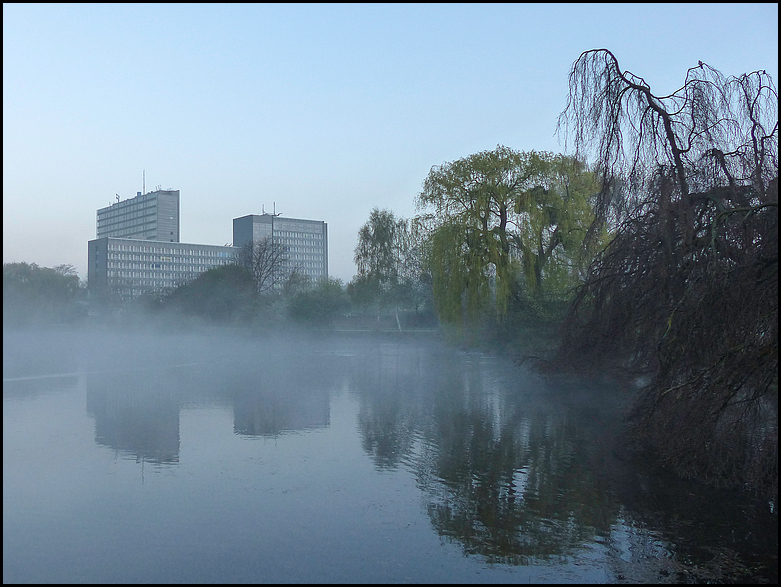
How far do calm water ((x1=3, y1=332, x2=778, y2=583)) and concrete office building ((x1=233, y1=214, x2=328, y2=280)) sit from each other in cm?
12692

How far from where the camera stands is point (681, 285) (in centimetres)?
881

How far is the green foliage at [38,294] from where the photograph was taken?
19016 mm

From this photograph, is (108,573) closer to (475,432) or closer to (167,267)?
(475,432)

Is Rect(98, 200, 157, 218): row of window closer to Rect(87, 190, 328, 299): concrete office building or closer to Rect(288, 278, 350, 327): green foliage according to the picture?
Rect(87, 190, 328, 299): concrete office building

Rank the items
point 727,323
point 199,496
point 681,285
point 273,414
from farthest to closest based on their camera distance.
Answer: point 273,414 < point 681,285 < point 199,496 < point 727,323

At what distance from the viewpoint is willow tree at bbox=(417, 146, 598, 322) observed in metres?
25.9

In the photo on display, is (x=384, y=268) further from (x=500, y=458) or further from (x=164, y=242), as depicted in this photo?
(x=164, y=242)

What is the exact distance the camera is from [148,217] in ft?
444

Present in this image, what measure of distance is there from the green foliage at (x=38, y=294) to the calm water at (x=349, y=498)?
3561 millimetres

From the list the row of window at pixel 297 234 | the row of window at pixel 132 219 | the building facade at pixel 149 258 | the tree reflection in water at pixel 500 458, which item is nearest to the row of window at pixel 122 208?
the row of window at pixel 132 219

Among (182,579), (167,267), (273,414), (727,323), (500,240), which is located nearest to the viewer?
(182,579)

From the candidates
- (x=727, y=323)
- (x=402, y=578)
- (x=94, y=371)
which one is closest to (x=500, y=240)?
(x=94, y=371)

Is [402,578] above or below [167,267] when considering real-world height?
below

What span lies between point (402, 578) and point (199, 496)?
3.47m
